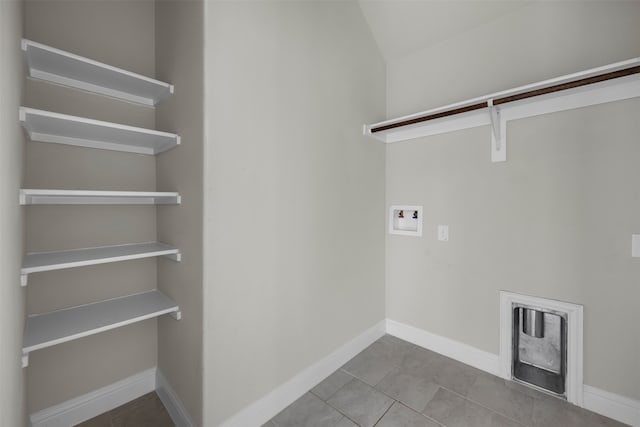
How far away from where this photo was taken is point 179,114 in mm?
1548

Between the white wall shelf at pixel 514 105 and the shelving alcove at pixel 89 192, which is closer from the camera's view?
the shelving alcove at pixel 89 192

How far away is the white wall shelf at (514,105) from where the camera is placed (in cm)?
150

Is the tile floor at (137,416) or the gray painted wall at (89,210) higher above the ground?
the gray painted wall at (89,210)

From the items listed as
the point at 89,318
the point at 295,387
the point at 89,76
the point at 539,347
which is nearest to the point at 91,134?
the point at 89,76

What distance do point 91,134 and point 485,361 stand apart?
306 centimetres

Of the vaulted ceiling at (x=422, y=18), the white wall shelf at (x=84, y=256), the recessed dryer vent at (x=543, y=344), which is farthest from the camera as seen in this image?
the vaulted ceiling at (x=422, y=18)

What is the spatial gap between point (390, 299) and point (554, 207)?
4.94 ft

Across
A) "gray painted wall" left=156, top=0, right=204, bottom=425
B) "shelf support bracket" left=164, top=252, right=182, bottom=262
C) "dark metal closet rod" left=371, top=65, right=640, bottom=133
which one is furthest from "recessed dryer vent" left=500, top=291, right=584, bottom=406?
"shelf support bracket" left=164, top=252, right=182, bottom=262

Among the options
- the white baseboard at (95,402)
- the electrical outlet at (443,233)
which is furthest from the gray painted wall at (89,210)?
the electrical outlet at (443,233)

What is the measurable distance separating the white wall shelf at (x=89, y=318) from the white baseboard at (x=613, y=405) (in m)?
2.58

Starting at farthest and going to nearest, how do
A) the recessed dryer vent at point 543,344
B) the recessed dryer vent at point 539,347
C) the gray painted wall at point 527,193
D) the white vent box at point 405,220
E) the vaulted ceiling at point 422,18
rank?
the white vent box at point 405,220
the vaulted ceiling at point 422,18
the recessed dryer vent at point 539,347
the recessed dryer vent at point 543,344
the gray painted wall at point 527,193

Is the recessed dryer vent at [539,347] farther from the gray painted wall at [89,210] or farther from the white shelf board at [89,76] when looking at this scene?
the white shelf board at [89,76]

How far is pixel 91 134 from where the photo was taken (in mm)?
1495

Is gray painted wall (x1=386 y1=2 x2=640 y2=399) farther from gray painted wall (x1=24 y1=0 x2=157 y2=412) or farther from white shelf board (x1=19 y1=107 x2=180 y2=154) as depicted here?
gray painted wall (x1=24 y1=0 x2=157 y2=412)
